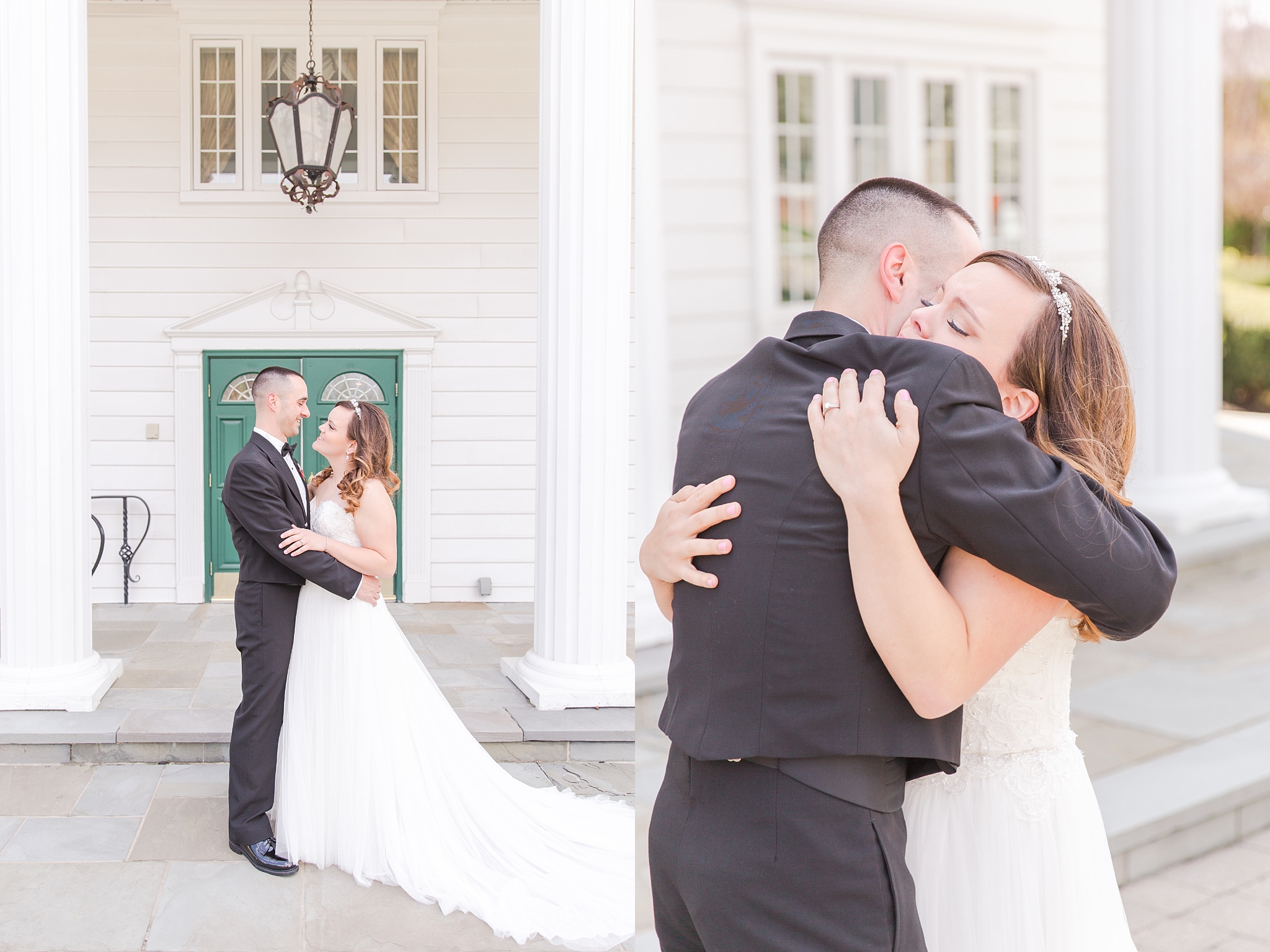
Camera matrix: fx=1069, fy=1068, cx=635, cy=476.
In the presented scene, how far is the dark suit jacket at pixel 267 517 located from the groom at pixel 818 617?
1.94 metres

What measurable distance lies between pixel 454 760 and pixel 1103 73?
5913mm

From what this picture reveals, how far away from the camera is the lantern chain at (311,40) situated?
3.16m

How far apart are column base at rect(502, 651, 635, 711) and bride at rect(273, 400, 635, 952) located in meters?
0.29

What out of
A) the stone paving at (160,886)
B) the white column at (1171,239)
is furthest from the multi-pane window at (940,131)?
the stone paving at (160,886)

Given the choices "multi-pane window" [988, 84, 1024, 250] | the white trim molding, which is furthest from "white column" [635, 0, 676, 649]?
"multi-pane window" [988, 84, 1024, 250]

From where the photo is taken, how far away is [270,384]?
2.96 metres

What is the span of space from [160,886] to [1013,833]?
2.35m

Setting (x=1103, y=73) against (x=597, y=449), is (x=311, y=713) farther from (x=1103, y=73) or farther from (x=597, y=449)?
Answer: (x=1103, y=73)

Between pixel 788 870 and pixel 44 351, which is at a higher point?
pixel 44 351

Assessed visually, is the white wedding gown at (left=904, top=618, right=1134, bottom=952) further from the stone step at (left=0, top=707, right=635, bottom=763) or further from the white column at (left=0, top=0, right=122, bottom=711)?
the white column at (left=0, top=0, right=122, bottom=711)

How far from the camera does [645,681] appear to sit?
4.26 m

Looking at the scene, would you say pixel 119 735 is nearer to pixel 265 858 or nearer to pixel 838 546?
pixel 265 858

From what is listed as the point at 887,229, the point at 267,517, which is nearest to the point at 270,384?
the point at 267,517

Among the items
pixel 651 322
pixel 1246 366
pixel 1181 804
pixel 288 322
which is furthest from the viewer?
pixel 1246 366
